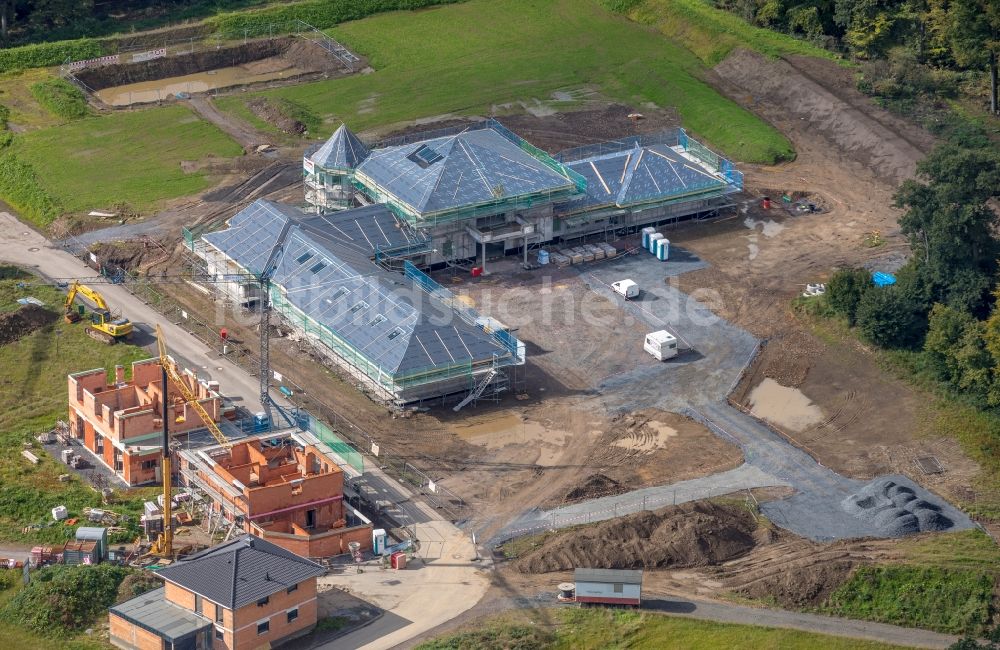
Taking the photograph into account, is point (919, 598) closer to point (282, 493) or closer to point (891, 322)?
point (891, 322)

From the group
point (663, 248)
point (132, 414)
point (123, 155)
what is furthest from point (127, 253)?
point (663, 248)

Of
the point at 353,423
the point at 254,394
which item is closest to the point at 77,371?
the point at 254,394

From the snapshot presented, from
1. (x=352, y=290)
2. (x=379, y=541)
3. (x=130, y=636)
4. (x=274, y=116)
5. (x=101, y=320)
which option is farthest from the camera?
(x=274, y=116)

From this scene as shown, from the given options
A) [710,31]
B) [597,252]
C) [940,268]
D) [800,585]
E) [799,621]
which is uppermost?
[710,31]

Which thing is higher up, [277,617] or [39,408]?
[277,617]

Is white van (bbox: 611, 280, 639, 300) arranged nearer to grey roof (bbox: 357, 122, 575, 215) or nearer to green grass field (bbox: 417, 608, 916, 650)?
grey roof (bbox: 357, 122, 575, 215)

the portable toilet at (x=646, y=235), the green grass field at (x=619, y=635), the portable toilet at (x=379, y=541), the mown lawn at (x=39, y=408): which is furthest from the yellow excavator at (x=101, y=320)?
the green grass field at (x=619, y=635)

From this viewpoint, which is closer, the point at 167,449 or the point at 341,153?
the point at 167,449

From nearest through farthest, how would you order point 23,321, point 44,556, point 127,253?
point 44,556
point 23,321
point 127,253
